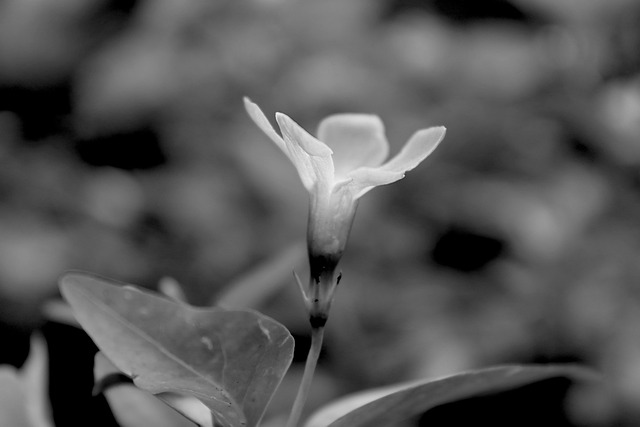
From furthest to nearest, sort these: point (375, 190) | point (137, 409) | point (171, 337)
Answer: point (375, 190), point (137, 409), point (171, 337)

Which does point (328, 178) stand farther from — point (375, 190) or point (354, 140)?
point (375, 190)

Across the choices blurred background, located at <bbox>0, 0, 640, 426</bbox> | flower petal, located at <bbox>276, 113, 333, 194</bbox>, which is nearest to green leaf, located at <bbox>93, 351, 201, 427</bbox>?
flower petal, located at <bbox>276, 113, 333, 194</bbox>

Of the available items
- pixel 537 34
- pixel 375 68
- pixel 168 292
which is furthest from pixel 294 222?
pixel 168 292

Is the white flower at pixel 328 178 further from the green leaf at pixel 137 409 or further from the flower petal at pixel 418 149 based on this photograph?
the green leaf at pixel 137 409

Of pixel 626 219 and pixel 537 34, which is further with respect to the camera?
pixel 537 34

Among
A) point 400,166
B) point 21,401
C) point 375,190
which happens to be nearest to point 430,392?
point 400,166

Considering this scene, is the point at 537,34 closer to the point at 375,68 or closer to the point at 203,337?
the point at 375,68

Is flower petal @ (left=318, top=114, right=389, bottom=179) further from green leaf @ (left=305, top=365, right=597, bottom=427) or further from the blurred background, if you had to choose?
the blurred background
